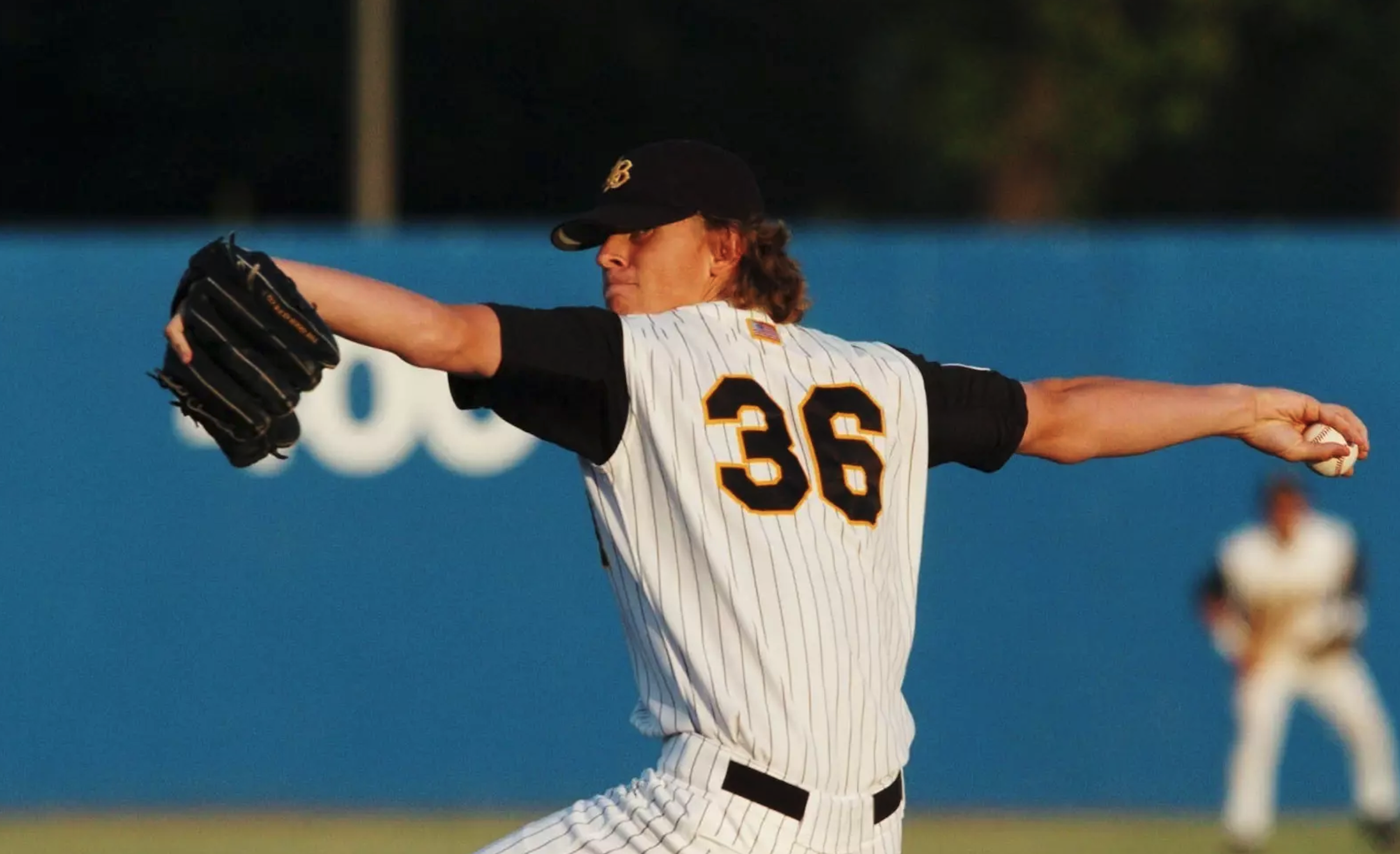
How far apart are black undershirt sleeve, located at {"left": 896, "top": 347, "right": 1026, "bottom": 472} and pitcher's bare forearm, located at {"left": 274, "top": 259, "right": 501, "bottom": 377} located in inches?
39.5

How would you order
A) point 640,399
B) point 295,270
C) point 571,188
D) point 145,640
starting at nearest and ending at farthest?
point 295,270 → point 640,399 → point 145,640 → point 571,188

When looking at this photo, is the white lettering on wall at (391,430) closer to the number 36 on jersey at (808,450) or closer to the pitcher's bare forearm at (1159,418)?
the pitcher's bare forearm at (1159,418)

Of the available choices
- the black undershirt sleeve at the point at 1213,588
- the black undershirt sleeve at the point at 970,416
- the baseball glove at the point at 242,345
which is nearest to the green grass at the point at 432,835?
the black undershirt sleeve at the point at 1213,588

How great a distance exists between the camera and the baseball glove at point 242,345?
361cm

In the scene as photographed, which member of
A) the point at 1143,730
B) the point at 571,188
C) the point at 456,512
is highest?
the point at 571,188

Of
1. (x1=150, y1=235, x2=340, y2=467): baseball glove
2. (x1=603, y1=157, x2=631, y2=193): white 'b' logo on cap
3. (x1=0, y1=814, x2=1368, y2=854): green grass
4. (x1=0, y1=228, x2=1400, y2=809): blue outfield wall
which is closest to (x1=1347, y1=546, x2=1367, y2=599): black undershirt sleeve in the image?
(x1=0, y1=228, x2=1400, y2=809): blue outfield wall

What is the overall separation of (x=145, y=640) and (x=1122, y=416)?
7.12m

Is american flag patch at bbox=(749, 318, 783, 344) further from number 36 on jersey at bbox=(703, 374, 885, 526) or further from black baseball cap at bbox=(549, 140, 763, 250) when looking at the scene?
black baseball cap at bbox=(549, 140, 763, 250)

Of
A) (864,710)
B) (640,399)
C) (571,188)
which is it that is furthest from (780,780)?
(571,188)

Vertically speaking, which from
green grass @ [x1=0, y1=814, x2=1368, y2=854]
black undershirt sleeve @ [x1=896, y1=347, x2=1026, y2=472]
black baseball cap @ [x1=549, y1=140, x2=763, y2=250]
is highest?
black baseball cap @ [x1=549, y1=140, x2=763, y2=250]

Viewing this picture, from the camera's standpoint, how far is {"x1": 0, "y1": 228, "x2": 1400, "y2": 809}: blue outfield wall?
34.9ft

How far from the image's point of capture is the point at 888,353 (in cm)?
434

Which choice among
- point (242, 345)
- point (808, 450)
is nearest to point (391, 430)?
point (808, 450)

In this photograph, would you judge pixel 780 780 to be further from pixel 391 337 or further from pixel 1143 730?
pixel 1143 730
